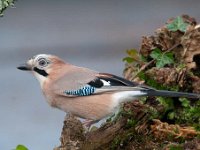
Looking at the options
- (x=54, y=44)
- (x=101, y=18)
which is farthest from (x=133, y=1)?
(x=54, y=44)

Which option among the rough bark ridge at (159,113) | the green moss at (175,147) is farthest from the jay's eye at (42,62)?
the green moss at (175,147)

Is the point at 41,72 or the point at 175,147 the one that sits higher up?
the point at 41,72

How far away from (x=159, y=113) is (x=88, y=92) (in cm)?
34

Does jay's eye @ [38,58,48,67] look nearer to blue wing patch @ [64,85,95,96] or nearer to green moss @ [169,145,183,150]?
blue wing patch @ [64,85,95,96]

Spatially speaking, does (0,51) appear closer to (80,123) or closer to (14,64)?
(14,64)

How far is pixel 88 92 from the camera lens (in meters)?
3.52

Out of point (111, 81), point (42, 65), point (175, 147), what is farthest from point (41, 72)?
point (175, 147)

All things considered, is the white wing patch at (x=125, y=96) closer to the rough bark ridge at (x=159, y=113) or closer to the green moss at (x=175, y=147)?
the rough bark ridge at (x=159, y=113)

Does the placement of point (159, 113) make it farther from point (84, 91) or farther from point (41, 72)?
point (41, 72)

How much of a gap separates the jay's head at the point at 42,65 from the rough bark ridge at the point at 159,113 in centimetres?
28

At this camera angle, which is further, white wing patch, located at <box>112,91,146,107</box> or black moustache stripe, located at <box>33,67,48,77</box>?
black moustache stripe, located at <box>33,67,48,77</box>

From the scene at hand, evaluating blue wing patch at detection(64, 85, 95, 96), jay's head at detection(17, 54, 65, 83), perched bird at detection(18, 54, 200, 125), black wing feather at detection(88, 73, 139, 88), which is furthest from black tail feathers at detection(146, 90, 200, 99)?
jay's head at detection(17, 54, 65, 83)

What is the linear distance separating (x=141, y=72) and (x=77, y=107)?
0.36m

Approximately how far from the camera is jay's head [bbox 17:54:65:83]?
360 cm
